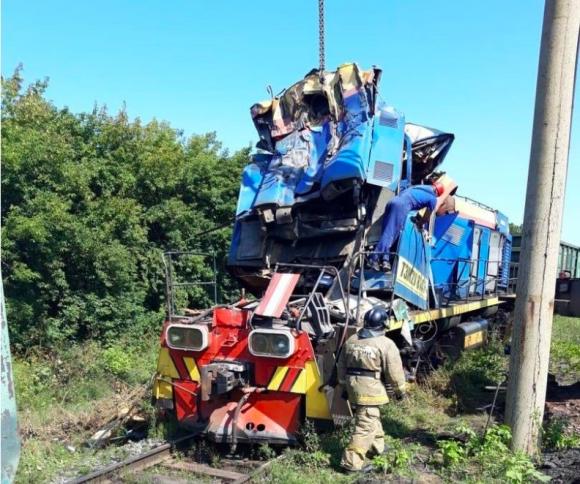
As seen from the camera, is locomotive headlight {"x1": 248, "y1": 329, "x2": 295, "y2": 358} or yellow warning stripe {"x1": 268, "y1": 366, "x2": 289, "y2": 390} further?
yellow warning stripe {"x1": 268, "y1": 366, "x2": 289, "y2": 390}

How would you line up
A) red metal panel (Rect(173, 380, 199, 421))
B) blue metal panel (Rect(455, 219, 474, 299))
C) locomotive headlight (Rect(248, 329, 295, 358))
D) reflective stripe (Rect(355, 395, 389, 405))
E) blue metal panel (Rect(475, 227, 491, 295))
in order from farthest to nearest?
blue metal panel (Rect(475, 227, 491, 295))
blue metal panel (Rect(455, 219, 474, 299))
red metal panel (Rect(173, 380, 199, 421))
locomotive headlight (Rect(248, 329, 295, 358))
reflective stripe (Rect(355, 395, 389, 405))

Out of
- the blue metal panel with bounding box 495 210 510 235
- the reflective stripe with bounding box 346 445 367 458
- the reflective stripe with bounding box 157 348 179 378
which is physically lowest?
the reflective stripe with bounding box 346 445 367 458

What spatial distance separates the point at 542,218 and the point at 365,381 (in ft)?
7.60

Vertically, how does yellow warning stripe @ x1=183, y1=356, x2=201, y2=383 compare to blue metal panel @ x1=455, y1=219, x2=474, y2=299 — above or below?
below

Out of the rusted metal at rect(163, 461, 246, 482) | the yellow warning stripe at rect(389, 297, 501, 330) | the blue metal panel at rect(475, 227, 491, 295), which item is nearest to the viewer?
the rusted metal at rect(163, 461, 246, 482)

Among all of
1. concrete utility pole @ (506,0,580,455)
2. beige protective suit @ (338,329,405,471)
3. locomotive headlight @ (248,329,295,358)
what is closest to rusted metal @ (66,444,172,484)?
locomotive headlight @ (248,329,295,358)

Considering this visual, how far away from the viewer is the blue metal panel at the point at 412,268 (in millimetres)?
7332

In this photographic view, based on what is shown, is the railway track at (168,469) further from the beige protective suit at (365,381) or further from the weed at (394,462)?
the weed at (394,462)

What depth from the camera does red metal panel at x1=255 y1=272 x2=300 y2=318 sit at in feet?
20.5

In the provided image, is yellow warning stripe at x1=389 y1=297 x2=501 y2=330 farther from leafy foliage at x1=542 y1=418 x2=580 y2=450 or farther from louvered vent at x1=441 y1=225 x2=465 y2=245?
leafy foliage at x1=542 y1=418 x2=580 y2=450

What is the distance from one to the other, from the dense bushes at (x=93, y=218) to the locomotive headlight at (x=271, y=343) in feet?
17.8

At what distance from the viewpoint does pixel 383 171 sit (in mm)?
7477

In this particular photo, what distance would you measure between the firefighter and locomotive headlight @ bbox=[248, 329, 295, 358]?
0.55 metres

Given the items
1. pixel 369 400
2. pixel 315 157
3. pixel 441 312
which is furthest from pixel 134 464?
pixel 441 312
